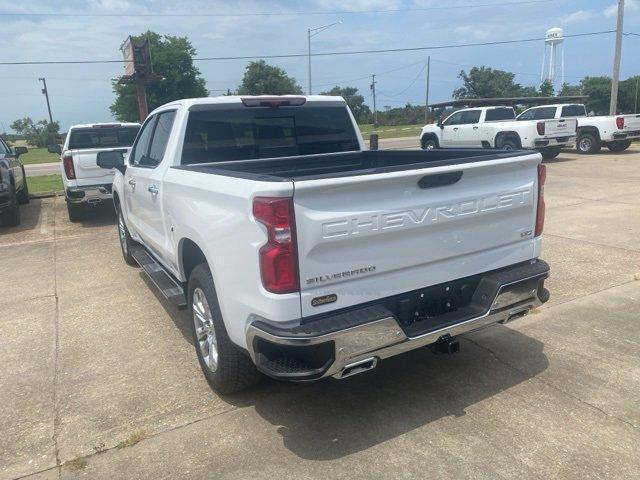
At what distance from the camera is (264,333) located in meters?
2.85

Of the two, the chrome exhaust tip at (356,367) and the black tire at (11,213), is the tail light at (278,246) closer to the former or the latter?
the chrome exhaust tip at (356,367)

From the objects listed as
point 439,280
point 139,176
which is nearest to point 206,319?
point 439,280

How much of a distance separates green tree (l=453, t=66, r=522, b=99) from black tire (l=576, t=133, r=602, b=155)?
5531cm

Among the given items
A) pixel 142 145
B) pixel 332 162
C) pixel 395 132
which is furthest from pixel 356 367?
pixel 395 132

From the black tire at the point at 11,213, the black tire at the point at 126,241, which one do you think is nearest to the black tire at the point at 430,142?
the black tire at the point at 11,213

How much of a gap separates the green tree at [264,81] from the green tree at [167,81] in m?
6.47

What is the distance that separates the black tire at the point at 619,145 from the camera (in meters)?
19.9

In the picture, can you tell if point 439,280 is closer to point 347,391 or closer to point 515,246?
point 515,246

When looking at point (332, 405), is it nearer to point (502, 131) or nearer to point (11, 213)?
point (11, 213)

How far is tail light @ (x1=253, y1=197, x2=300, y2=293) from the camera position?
107 inches

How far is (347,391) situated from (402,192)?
1520 mm

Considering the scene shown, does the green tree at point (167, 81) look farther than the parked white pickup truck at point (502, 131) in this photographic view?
Yes

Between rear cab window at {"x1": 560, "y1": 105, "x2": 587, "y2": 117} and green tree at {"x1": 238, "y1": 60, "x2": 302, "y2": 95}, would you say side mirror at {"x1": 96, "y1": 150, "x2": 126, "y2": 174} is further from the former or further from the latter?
green tree at {"x1": 238, "y1": 60, "x2": 302, "y2": 95}

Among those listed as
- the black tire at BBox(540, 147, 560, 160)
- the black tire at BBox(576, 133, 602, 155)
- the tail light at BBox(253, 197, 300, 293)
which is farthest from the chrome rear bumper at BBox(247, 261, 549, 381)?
the black tire at BBox(576, 133, 602, 155)
